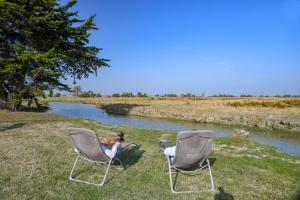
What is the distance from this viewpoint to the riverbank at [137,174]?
4309 mm

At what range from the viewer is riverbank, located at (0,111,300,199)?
4.31 metres

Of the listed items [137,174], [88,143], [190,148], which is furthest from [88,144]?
[190,148]

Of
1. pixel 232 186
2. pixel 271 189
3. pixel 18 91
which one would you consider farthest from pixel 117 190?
pixel 18 91

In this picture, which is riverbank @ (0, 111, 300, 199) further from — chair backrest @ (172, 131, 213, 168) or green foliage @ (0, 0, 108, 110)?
green foliage @ (0, 0, 108, 110)

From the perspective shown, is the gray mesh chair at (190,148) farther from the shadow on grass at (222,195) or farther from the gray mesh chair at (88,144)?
the gray mesh chair at (88,144)

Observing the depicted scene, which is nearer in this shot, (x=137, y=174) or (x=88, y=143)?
(x=88, y=143)

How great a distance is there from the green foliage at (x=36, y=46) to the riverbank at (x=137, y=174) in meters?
9.43

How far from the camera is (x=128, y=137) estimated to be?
930 cm

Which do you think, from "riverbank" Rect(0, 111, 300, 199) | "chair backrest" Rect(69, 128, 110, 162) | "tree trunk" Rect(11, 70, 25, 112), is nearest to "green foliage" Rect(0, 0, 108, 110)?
"tree trunk" Rect(11, 70, 25, 112)

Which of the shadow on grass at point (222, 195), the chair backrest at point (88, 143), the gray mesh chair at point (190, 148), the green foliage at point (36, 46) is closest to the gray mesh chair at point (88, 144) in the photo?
the chair backrest at point (88, 143)

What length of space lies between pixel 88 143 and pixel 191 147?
6.11 ft

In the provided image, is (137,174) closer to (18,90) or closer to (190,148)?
(190,148)

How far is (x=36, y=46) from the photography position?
1800 cm

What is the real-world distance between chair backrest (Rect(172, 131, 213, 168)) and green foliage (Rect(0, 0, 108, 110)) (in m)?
12.8
